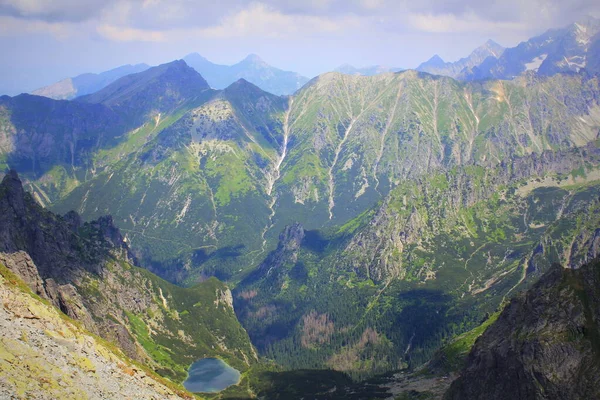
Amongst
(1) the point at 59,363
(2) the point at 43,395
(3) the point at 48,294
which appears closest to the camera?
(2) the point at 43,395

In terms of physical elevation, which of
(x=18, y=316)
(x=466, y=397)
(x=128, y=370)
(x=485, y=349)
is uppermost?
(x=18, y=316)

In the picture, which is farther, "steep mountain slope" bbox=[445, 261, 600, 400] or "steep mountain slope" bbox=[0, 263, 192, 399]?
"steep mountain slope" bbox=[445, 261, 600, 400]

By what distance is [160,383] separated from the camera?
4729 inches

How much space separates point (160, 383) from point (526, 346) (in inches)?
3848

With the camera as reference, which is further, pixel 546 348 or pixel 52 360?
pixel 546 348

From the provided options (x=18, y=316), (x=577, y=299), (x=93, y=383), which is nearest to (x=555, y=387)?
(x=577, y=299)

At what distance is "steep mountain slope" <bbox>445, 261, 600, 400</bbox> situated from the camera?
13738 cm

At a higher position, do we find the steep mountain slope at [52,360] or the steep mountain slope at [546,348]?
the steep mountain slope at [52,360]

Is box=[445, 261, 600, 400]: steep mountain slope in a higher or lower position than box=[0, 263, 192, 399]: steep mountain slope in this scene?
lower

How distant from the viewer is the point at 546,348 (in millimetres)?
144000

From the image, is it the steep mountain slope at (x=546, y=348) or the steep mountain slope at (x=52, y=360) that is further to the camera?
the steep mountain slope at (x=546, y=348)

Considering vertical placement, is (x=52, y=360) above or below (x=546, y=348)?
above

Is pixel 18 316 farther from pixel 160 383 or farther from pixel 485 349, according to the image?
pixel 485 349

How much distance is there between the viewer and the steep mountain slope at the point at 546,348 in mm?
137375
